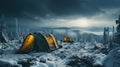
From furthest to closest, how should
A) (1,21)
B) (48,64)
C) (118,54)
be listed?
(1,21), (48,64), (118,54)

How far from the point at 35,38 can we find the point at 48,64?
13.1 m

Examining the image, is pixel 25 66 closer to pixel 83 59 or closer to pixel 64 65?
pixel 64 65

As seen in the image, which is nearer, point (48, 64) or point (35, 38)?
point (48, 64)

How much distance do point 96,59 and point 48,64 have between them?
17.4ft

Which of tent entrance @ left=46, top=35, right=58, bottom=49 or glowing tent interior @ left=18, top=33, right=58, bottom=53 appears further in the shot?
tent entrance @ left=46, top=35, right=58, bottom=49

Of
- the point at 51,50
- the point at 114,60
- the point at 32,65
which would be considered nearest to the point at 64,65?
the point at 32,65

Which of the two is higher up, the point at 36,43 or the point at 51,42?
the point at 36,43

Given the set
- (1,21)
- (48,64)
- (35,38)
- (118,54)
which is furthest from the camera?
(1,21)

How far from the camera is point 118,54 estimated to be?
21375mm

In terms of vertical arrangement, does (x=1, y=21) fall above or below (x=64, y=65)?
above

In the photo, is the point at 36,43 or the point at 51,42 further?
the point at 51,42

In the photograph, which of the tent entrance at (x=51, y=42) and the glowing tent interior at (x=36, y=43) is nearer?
the glowing tent interior at (x=36, y=43)

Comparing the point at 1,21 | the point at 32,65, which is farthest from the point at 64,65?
the point at 1,21

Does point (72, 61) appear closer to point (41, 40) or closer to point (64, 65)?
point (64, 65)
